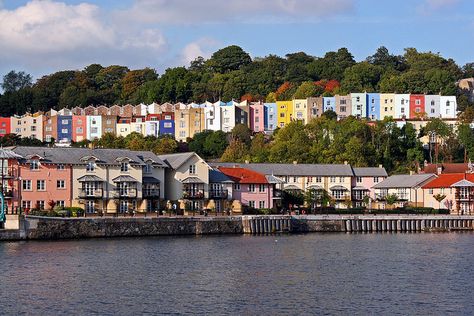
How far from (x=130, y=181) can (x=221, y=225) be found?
10076mm

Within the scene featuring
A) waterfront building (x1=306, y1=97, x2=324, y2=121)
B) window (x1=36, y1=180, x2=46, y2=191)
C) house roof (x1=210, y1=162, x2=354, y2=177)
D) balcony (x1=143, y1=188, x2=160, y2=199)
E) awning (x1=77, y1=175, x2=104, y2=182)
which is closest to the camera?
window (x1=36, y1=180, x2=46, y2=191)

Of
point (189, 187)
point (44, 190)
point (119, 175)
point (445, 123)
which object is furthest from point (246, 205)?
point (445, 123)

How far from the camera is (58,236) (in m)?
74.6

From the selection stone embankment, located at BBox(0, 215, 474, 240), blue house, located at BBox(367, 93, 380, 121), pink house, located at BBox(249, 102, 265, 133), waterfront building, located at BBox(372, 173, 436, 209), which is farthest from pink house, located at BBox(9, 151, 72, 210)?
blue house, located at BBox(367, 93, 380, 121)

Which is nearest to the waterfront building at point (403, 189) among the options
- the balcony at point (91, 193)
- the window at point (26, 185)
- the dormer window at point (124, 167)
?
the dormer window at point (124, 167)

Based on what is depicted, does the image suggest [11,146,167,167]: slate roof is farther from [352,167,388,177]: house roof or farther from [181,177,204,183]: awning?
[352,167,388,177]: house roof

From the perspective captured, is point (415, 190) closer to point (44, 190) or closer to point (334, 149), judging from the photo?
point (334, 149)

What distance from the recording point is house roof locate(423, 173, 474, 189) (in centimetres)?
10012

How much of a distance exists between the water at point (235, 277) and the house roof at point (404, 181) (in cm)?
2732

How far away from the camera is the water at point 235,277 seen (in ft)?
145

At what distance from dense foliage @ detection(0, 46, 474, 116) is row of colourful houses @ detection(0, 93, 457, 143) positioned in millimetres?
5864

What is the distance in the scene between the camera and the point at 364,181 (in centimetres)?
11000

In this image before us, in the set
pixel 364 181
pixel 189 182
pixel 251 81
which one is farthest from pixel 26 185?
pixel 251 81

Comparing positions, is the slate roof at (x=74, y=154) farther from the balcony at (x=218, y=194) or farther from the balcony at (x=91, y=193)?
the balcony at (x=218, y=194)
